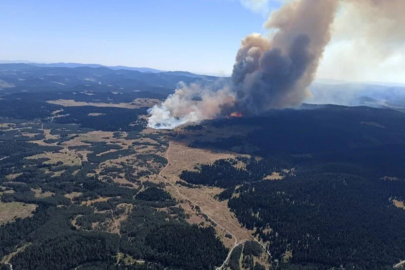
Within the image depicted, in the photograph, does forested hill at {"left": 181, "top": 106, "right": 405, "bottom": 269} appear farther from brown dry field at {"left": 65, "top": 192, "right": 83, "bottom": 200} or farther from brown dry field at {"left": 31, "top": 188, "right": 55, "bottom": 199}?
brown dry field at {"left": 31, "top": 188, "right": 55, "bottom": 199}

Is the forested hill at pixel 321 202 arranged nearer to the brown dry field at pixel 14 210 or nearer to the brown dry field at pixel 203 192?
the brown dry field at pixel 203 192

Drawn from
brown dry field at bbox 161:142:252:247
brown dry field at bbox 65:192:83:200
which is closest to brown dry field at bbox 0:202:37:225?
brown dry field at bbox 65:192:83:200

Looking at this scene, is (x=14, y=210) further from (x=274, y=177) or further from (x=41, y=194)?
(x=274, y=177)

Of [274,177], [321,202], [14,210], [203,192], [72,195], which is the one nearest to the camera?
[14,210]

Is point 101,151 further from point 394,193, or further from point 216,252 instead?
point 394,193

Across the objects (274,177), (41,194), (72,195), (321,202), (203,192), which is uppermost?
(321,202)

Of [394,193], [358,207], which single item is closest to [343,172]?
[394,193]

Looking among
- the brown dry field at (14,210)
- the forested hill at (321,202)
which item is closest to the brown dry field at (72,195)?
the brown dry field at (14,210)

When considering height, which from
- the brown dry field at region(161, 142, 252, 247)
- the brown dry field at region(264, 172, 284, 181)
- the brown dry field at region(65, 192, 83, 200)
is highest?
the brown dry field at region(264, 172, 284, 181)

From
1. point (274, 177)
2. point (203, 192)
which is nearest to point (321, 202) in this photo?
point (274, 177)

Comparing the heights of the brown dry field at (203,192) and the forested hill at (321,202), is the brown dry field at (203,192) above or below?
below

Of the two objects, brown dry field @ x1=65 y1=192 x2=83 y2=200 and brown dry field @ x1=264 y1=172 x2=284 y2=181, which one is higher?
brown dry field @ x1=264 y1=172 x2=284 y2=181
